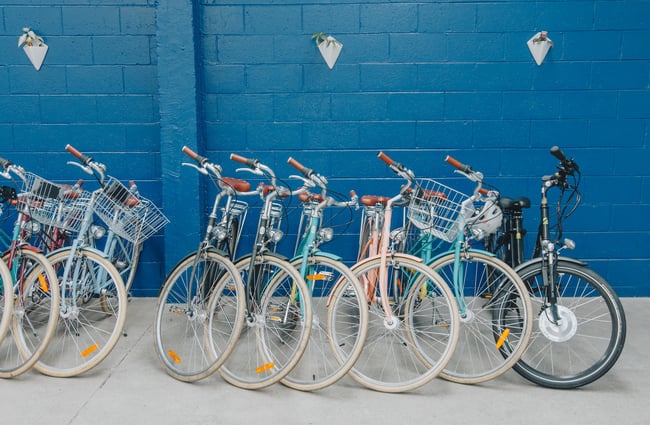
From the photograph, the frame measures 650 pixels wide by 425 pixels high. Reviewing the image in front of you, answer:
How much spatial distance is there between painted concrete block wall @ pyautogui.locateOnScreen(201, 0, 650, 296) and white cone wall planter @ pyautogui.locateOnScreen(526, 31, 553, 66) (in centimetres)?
5

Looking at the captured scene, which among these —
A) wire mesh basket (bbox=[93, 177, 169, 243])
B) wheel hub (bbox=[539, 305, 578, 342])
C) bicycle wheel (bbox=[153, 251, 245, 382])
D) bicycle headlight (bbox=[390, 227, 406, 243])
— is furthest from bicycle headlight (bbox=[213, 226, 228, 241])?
wheel hub (bbox=[539, 305, 578, 342])

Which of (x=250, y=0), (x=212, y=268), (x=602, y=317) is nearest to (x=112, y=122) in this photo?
(x=250, y=0)

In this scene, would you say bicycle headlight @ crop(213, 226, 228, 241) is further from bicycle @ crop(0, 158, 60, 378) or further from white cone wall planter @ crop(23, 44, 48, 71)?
white cone wall planter @ crop(23, 44, 48, 71)

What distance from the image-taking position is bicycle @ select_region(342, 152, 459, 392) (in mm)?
2510

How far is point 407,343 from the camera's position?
274 cm

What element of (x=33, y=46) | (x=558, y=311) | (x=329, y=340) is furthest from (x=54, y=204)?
(x=558, y=311)

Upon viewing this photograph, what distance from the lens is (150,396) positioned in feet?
8.14

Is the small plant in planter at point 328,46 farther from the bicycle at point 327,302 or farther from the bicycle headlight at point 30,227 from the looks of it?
the bicycle headlight at point 30,227

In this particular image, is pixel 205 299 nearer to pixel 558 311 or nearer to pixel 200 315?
pixel 200 315

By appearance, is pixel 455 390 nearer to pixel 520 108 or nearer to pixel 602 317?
pixel 602 317

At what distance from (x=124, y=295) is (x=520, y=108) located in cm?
291

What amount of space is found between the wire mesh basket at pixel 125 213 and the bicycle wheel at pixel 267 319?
901 millimetres

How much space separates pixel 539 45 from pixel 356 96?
1.31 metres

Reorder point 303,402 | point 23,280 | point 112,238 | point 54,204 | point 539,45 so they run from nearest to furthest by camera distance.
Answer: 1. point 303,402
2. point 23,280
3. point 54,204
4. point 112,238
5. point 539,45
